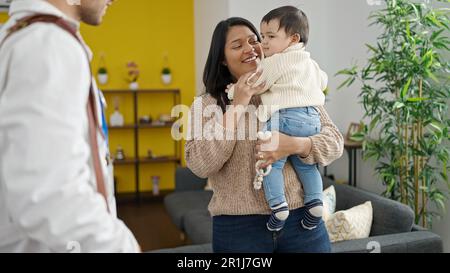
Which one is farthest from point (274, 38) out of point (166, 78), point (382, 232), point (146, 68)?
point (146, 68)

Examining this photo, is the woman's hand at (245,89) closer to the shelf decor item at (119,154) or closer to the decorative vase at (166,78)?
the shelf decor item at (119,154)

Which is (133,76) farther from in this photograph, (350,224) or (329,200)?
(350,224)

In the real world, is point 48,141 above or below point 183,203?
above

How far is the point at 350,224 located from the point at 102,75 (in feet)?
7.62

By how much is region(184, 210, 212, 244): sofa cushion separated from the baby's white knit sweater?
1.16 meters

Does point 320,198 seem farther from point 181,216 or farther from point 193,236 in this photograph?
point 181,216

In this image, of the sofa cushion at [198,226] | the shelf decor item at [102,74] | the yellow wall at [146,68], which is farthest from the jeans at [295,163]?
the shelf decor item at [102,74]

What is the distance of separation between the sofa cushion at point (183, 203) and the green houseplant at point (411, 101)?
104cm

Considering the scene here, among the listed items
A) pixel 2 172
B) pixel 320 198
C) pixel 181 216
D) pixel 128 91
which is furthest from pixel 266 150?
pixel 128 91

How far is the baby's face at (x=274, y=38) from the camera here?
0.89 metres

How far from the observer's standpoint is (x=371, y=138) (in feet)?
6.77

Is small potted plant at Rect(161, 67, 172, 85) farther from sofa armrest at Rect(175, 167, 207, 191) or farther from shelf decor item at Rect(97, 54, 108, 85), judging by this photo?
sofa armrest at Rect(175, 167, 207, 191)

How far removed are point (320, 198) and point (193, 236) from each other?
1.39 meters

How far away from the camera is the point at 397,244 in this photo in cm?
146
